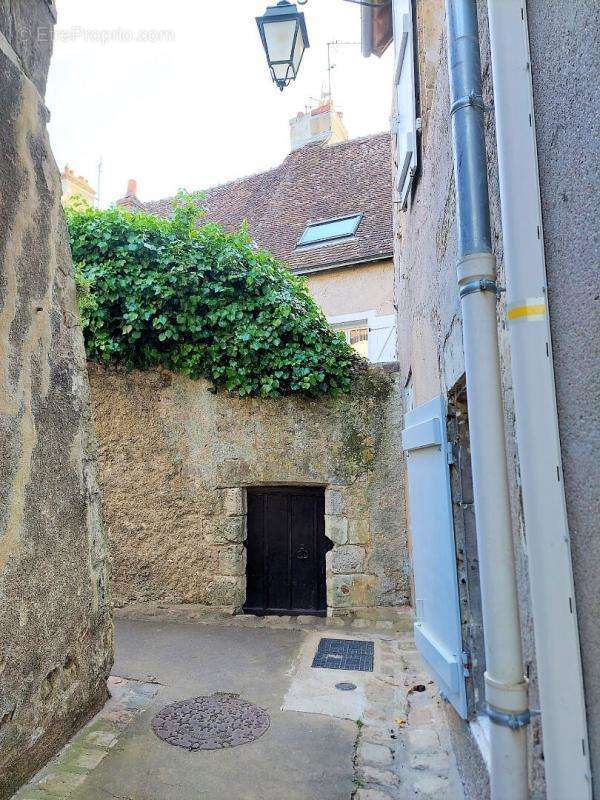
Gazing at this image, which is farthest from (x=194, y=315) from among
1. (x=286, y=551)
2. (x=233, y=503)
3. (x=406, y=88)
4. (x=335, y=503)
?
(x=406, y=88)

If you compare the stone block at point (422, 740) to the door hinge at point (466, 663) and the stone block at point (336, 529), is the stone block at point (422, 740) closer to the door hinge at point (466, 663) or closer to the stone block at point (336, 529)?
the door hinge at point (466, 663)

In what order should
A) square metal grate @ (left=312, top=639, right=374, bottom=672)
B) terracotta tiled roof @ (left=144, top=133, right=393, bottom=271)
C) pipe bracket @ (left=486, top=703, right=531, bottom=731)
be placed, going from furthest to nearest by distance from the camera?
1. terracotta tiled roof @ (left=144, top=133, right=393, bottom=271)
2. square metal grate @ (left=312, top=639, right=374, bottom=672)
3. pipe bracket @ (left=486, top=703, right=531, bottom=731)

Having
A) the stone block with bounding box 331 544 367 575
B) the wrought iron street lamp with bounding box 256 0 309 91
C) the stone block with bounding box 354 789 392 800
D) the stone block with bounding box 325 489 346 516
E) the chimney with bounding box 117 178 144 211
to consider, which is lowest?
the stone block with bounding box 354 789 392 800

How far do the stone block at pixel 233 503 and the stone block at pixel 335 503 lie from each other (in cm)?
91

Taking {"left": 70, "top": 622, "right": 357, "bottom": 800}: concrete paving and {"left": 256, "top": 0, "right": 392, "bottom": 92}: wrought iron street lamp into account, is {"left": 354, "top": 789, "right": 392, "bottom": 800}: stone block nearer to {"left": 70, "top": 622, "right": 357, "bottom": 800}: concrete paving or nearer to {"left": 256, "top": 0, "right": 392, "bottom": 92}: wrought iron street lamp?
{"left": 70, "top": 622, "right": 357, "bottom": 800}: concrete paving

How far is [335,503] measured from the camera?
5.62 meters

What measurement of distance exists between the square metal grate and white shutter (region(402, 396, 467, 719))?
132 centimetres

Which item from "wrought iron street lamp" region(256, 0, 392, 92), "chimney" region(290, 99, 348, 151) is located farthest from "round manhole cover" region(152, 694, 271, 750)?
"chimney" region(290, 99, 348, 151)

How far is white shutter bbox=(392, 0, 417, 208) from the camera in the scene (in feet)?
11.3

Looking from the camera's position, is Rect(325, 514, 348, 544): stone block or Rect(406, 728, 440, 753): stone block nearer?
Rect(406, 728, 440, 753): stone block

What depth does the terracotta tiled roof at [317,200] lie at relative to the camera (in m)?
9.18

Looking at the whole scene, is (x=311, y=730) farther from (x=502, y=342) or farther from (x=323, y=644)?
(x=502, y=342)

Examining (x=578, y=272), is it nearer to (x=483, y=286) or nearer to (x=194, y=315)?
(x=483, y=286)

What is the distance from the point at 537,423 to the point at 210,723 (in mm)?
2783
